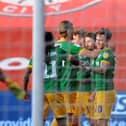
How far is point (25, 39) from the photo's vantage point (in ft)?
20.2

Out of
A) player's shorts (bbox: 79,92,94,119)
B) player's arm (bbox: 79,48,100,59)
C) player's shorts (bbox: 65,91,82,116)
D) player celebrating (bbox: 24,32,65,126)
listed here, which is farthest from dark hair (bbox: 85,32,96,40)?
Answer: player's shorts (bbox: 79,92,94,119)

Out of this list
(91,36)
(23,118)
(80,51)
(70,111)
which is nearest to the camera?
(80,51)

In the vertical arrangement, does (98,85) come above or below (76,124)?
above

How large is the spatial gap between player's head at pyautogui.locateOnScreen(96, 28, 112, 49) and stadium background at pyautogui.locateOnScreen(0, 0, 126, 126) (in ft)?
0.29

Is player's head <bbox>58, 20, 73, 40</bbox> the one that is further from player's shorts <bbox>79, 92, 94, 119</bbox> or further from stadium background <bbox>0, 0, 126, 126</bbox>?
player's shorts <bbox>79, 92, 94, 119</bbox>

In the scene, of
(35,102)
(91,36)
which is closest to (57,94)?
(91,36)

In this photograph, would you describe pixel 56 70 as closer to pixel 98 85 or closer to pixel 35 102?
pixel 98 85

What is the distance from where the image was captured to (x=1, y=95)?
7285 millimetres

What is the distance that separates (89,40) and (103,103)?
2.04 feet

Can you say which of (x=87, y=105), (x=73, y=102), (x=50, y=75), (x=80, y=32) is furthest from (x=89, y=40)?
(x=87, y=105)

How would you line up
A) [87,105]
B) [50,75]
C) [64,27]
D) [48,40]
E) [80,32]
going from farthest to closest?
[87,105]
[80,32]
[64,27]
[50,75]
[48,40]

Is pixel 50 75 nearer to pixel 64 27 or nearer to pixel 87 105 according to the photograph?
pixel 64 27

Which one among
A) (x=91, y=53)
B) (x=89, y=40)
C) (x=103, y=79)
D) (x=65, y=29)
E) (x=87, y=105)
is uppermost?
(x=65, y=29)

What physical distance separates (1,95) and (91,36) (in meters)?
1.64
